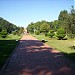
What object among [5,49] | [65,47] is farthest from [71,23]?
[5,49]

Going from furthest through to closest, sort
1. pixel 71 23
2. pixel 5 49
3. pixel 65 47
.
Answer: pixel 65 47
pixel 5 49
pixel 71 23

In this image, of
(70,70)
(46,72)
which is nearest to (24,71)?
(46,72)

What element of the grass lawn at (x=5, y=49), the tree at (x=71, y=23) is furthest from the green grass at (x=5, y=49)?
the tree at (x=71, y=23)

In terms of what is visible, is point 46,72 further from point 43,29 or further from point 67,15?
point 43,29

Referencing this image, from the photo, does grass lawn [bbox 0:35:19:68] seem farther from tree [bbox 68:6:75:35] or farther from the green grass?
tree [bbox 68:6:75:35]

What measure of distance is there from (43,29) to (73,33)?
71.8 meters

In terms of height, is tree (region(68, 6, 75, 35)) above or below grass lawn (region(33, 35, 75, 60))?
above

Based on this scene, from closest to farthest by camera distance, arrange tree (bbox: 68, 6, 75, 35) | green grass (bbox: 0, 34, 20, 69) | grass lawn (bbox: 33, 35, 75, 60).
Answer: green grass (bbox: 0, 34, 20, 69), grass lawn (bbox: 33, 35, 75, 60), tree (bbox: 68, 6, 75, 35)

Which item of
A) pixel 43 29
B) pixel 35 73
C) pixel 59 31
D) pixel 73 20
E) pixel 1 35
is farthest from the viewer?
pixel 43 29

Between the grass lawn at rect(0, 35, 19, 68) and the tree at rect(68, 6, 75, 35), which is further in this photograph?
the tree at rect(68, 6, 75, 35)

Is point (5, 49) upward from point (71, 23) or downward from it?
downward

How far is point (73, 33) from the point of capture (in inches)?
719

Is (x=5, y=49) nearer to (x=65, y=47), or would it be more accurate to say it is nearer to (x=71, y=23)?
(x=65, y=47)

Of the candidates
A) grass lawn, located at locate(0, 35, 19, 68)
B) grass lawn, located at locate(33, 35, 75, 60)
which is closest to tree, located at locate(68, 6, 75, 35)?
grass lawn, located at locate(33, 35, 75, 60)
